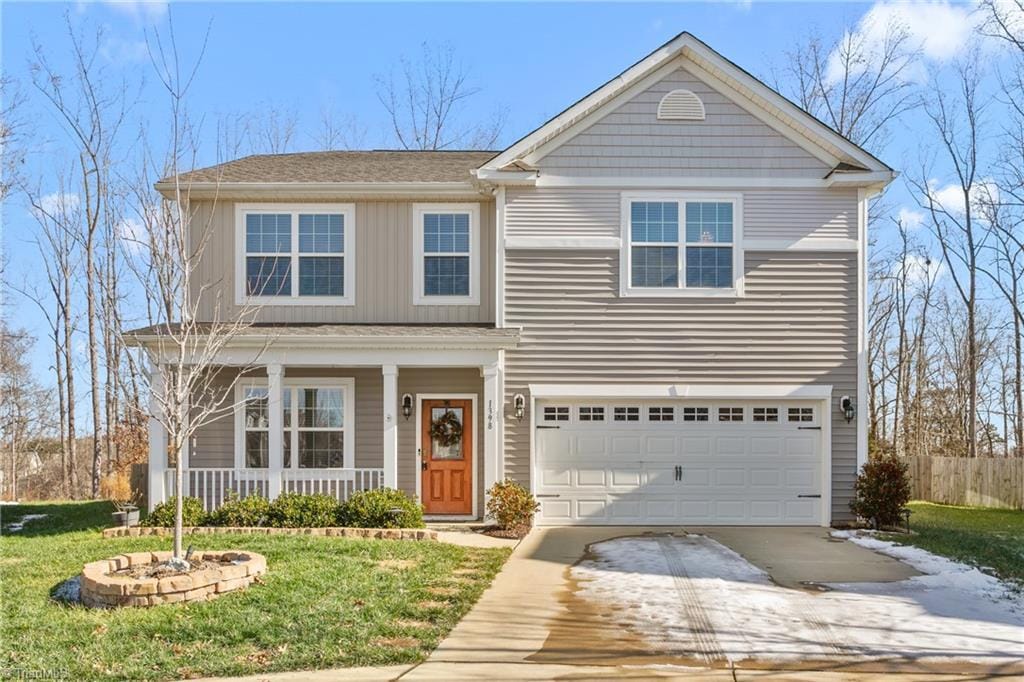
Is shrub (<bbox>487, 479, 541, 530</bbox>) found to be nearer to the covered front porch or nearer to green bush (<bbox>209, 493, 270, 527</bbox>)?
the covered front porch

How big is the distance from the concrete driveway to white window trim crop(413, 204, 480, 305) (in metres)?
4.41

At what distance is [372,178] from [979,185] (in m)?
21.3

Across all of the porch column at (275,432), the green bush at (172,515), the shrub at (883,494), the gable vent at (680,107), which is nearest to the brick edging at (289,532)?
the green bush at (172,515)

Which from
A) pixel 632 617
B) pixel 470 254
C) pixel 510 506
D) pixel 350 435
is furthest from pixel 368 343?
pixel 632 617

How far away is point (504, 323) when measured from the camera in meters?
14.2

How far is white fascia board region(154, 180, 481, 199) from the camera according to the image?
47.8 ft

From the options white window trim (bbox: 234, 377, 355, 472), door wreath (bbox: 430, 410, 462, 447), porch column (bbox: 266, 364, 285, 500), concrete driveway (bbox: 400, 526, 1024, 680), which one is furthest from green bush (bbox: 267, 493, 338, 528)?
concrete driveway (bbox: 400, 526, 1024, 680)

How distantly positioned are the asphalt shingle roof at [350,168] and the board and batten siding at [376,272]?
0.54 m

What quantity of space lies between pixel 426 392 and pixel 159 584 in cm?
712

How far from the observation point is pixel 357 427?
14.7 m

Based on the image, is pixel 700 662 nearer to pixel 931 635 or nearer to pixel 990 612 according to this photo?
pixel 931 635

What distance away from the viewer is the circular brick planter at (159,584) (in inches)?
315

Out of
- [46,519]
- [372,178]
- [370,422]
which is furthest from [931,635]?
[46,519]

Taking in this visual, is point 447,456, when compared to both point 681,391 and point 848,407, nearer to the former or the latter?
point 681,391
